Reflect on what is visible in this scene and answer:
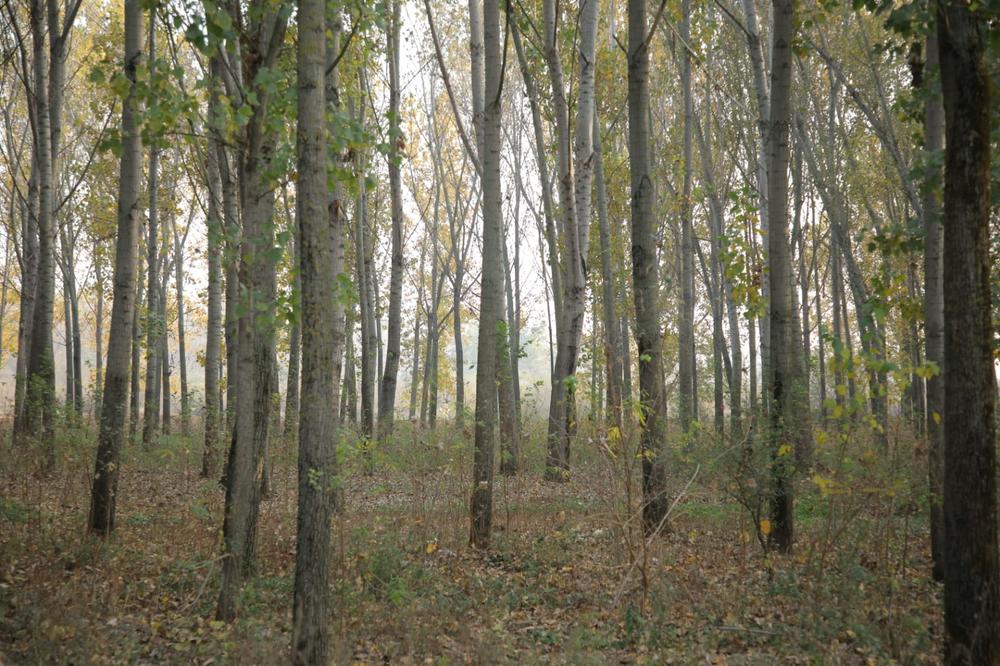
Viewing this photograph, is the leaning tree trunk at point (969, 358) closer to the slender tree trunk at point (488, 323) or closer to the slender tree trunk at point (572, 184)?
the slender tree trunk at point (488, 323)

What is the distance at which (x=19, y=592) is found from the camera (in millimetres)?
4629

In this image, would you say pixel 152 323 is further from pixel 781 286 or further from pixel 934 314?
pixel 934 314

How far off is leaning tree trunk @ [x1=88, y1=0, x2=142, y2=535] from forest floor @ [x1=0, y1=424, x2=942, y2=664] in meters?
0.41

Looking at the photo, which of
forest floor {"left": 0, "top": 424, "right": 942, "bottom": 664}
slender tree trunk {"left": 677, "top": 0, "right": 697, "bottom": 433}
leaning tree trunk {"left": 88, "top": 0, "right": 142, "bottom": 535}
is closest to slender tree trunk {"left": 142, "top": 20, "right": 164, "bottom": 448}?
forest floor {"left": 0, "top": 424, "right": 942, "bottom": 664}

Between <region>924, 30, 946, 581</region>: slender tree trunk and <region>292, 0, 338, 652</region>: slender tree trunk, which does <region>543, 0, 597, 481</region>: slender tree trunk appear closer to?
<region>924, 30, 946, 581</region>: slender tree trunk

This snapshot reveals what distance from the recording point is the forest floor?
428 cm

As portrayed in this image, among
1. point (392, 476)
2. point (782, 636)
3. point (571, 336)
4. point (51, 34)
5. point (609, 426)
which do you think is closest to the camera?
point (782, 636)

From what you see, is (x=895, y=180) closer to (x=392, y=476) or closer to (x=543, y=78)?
(x=543, y=78)

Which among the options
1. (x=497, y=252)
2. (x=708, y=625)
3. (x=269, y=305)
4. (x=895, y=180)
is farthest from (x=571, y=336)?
(x=895, y=180)

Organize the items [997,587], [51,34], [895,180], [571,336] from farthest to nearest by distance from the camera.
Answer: [895,180] < [571,336] < [51,34] < [997,587]

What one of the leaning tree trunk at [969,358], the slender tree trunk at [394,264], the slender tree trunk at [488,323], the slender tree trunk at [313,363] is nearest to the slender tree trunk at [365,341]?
the slender tree trunk at [394,264]

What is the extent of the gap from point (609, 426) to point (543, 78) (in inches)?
409

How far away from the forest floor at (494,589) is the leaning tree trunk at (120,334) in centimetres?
41

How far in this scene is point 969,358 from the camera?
11.2ft
